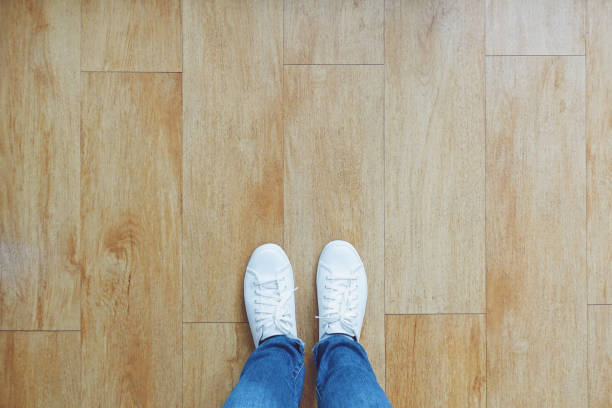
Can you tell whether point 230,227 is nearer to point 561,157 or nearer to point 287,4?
point 287,4

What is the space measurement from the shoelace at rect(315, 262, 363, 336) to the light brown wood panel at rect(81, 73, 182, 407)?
320mm

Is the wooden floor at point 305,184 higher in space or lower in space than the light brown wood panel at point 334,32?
lower

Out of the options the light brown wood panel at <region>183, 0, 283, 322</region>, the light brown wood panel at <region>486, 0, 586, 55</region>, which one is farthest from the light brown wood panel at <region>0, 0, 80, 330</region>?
the light brown wood panel at <region>486, 0, 586, 55</region>

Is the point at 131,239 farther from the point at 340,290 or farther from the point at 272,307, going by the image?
the point at 340,290

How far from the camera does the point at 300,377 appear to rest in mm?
752

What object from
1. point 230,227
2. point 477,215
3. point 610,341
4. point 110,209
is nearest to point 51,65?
point 110,209

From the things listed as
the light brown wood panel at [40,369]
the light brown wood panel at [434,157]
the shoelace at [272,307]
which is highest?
the light brown wood panel at [434,157]

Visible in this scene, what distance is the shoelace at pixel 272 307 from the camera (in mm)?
801

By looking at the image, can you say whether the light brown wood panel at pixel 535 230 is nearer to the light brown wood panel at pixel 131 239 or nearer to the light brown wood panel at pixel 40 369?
the light brown wood panel at pixel 131 239

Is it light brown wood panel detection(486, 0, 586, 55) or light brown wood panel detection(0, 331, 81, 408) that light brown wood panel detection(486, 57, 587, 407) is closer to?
light brown wood panel detection(486, 0, 586, 55)

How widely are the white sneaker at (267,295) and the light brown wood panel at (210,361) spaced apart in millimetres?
57

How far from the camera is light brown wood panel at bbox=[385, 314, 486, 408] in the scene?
2.69 ft

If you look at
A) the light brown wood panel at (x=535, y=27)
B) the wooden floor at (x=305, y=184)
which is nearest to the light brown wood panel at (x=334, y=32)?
the wooden floor at (x=305, y=184)

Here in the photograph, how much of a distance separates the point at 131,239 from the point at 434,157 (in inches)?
26.6
